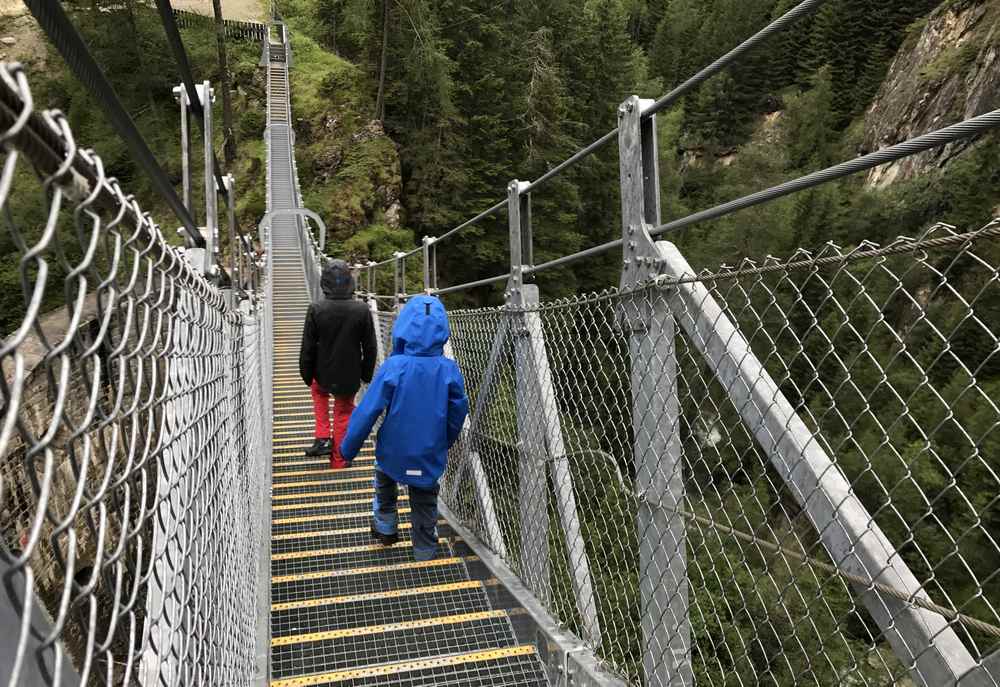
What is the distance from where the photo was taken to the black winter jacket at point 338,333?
469cm

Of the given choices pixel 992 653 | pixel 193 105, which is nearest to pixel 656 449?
pixel 992 653

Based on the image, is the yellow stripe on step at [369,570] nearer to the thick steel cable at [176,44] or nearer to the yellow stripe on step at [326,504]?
the yellow stripe on step at [326,504]

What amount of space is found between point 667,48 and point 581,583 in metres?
46.2

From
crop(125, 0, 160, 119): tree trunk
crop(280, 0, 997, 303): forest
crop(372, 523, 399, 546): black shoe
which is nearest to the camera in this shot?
crop(372, 523, 399, 546): black shoe

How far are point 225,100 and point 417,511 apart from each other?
17940 mm

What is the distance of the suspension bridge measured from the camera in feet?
2.11

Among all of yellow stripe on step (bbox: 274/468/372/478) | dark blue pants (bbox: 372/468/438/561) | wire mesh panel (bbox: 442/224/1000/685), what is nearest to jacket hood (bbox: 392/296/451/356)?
wire mesh panel (bbox: 442/224/1000/685)

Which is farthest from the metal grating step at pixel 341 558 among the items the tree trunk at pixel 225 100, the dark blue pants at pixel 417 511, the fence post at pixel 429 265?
the tree trunk at pixel 225 100

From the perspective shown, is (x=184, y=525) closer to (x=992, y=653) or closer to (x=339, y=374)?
→ (x=992, y=653)

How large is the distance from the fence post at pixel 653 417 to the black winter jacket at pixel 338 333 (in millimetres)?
3140

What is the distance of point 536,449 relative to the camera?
2.78 m

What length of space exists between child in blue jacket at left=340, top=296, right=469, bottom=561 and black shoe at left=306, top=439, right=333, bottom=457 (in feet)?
6.20

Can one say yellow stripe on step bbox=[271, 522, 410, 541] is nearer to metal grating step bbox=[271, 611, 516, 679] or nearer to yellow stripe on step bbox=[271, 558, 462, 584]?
yellow stripe on step bbox=[271, 558, 462, 584]

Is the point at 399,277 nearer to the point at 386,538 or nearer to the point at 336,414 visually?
the point at 336,414
